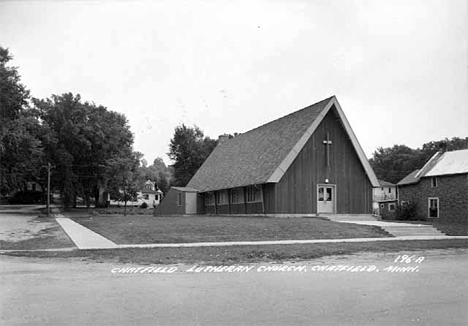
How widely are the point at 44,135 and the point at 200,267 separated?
41514mm

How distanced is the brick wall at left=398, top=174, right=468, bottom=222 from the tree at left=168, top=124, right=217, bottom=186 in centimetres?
3172

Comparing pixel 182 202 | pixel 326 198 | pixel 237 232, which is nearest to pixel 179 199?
pixel 182 202

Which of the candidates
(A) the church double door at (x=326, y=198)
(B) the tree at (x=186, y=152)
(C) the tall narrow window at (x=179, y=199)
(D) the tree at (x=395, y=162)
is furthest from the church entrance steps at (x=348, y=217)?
(D) the tree at (x=395, y=162)

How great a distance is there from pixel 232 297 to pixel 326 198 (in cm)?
2455

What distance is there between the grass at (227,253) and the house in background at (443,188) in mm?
24168

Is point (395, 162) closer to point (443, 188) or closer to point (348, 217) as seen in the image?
point (443, 188)

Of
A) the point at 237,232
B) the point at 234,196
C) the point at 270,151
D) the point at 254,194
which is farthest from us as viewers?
the point at 234,196

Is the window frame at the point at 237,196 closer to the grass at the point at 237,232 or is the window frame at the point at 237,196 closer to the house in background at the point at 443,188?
the grass at the point at 237,232

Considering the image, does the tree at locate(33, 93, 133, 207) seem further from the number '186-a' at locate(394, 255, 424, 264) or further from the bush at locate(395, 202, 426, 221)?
the number '186-a' at locate(394, 255, 424, 264)

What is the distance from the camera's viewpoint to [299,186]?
1202 inches

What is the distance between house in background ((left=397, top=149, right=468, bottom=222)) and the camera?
38.9 meters

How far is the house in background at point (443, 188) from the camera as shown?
38.9 m

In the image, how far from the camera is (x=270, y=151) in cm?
3331

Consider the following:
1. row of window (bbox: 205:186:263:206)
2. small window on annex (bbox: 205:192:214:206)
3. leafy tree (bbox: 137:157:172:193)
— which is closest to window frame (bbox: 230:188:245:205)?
row of window (bbox: 205:186:263:206)
